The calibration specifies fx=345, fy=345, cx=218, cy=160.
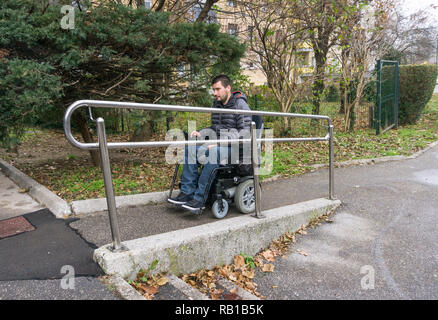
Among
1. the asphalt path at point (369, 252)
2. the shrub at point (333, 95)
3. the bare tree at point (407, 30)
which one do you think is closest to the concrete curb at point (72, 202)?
the asphalt path at point (369, 252)

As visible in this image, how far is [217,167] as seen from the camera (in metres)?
3.60

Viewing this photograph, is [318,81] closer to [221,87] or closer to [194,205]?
[221,87]

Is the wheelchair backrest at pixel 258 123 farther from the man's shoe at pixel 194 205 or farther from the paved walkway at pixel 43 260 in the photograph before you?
the paved walkway at pixel 43 260

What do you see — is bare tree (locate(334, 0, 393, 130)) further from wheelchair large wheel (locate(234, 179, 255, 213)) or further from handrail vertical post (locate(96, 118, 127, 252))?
handrail vertical post (locate(96, 118, 127, 252))

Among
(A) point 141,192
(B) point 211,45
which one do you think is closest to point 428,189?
(B) point 211,45

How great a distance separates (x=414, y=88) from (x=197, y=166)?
1057 centimetres

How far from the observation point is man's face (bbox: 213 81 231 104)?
4031 mm

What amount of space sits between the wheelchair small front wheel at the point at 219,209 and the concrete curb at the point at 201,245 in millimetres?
359

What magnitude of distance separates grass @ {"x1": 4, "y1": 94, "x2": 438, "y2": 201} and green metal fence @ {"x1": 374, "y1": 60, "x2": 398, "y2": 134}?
12.9 inches

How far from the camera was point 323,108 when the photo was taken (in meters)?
10.5

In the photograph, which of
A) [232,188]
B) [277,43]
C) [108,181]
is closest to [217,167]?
[232,188]
